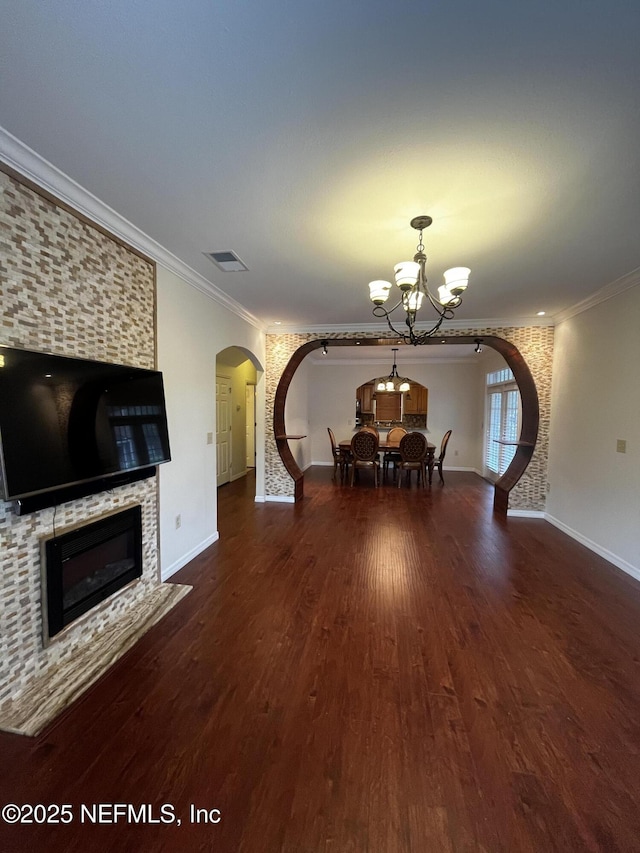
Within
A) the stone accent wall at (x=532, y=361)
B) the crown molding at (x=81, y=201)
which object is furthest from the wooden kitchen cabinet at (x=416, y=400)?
the crown molding at (x=81, y=201)

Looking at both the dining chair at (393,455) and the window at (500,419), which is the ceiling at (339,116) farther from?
the dining chair at (393,455)

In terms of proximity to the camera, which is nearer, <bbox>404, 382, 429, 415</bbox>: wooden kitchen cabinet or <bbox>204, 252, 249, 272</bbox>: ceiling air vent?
<bbox>204, 252, 249, 272</bbox>: ceiling air vent

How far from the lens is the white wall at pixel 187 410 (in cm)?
289

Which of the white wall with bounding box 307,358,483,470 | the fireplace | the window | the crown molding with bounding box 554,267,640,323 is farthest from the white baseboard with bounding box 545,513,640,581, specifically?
the fireplace

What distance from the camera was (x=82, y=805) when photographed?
127cm

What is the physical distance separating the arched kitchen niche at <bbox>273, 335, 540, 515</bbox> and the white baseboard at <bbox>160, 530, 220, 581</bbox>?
189 centimetres

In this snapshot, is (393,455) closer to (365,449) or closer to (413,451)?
(413,451)

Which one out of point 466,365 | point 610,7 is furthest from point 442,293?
point 466,365

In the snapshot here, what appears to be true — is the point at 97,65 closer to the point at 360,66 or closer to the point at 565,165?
the point at 360,66

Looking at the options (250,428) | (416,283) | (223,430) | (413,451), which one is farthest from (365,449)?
(416,283)

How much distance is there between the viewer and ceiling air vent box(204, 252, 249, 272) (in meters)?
2.73

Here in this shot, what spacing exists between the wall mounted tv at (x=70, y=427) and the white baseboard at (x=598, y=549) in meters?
4.20

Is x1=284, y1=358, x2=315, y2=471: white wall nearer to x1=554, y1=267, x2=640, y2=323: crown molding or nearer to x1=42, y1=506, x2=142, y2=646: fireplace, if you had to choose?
x1=42, y1=506, x2=142, y2=646: fireplace

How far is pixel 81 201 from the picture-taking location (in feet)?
6.59
